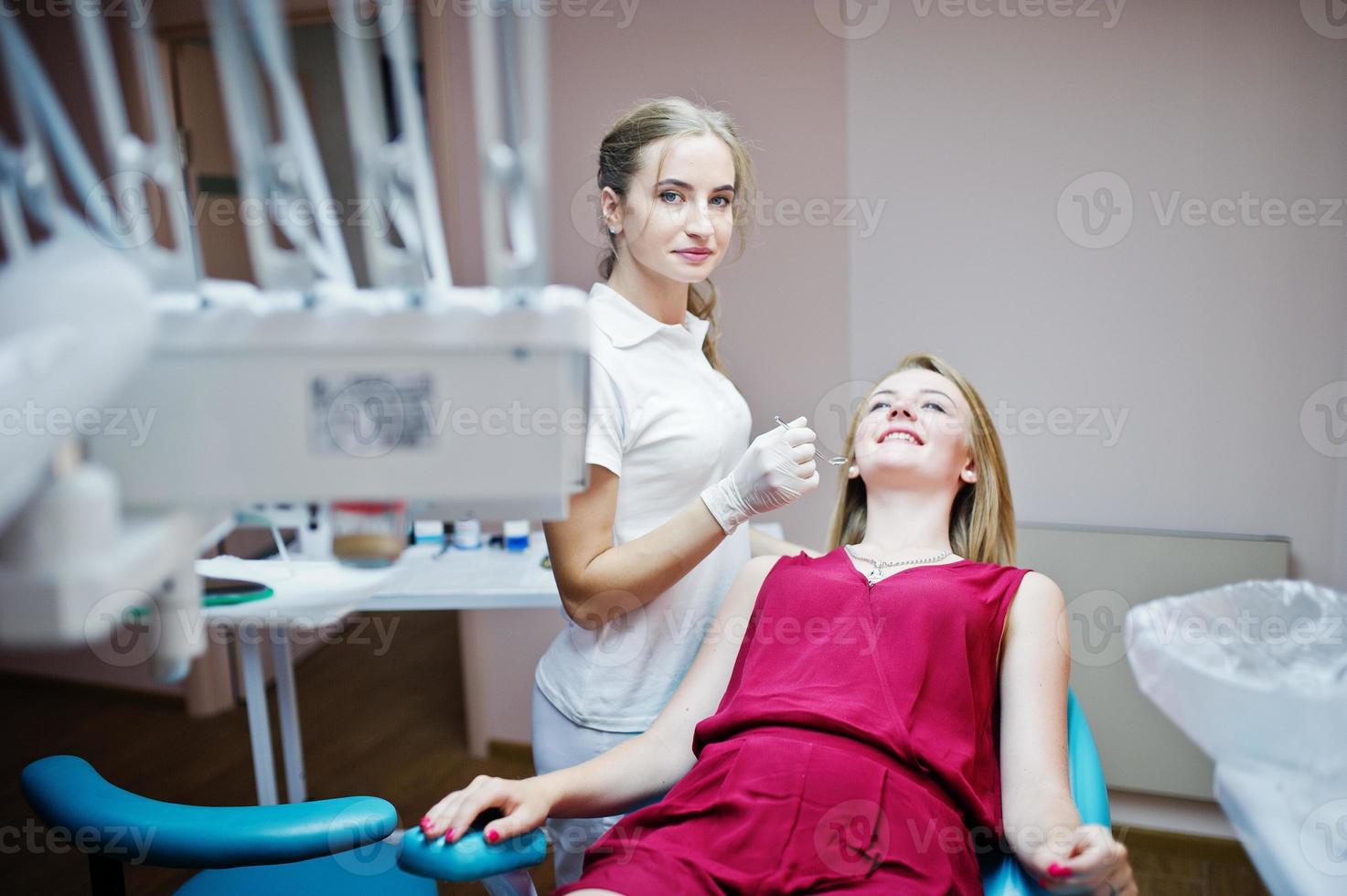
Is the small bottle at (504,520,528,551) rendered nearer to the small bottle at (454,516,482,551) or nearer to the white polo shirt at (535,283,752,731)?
the small bottle at (454,516,482,551)

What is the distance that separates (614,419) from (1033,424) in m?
1.34

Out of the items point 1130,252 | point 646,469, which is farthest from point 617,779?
point 1130,252

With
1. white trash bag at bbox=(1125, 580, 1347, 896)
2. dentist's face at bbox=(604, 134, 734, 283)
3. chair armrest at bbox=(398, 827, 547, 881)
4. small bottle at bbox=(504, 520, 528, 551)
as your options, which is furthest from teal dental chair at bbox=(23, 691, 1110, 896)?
small bottle at bbox=(504, 520, 528, 551)

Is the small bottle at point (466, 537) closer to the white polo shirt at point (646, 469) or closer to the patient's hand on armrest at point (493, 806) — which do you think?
the white polo shirt at point (646, 469)

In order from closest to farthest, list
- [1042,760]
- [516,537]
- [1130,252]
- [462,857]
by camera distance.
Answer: [462,857], [1042,760], [1130,252], [516,537]

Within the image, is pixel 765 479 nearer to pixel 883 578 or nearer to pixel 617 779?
pixel 883 578

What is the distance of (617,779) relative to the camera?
132cm

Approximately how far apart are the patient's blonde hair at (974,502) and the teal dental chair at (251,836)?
46 cm

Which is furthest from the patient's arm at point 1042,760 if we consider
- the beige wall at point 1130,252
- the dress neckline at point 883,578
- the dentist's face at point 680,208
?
the beige wall at point 1130,252

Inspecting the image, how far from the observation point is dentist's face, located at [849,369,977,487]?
1.56 m

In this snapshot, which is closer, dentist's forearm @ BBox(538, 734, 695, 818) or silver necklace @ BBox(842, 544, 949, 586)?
dentist's forearm @ BBox(538, 734, 695, 818)

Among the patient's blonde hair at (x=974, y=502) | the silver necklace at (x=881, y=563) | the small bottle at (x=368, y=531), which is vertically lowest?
the silver necklace at (x=881, y=563)

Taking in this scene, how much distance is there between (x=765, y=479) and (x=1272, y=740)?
2.60 ft

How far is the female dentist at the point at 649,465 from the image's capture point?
53.3 inches
